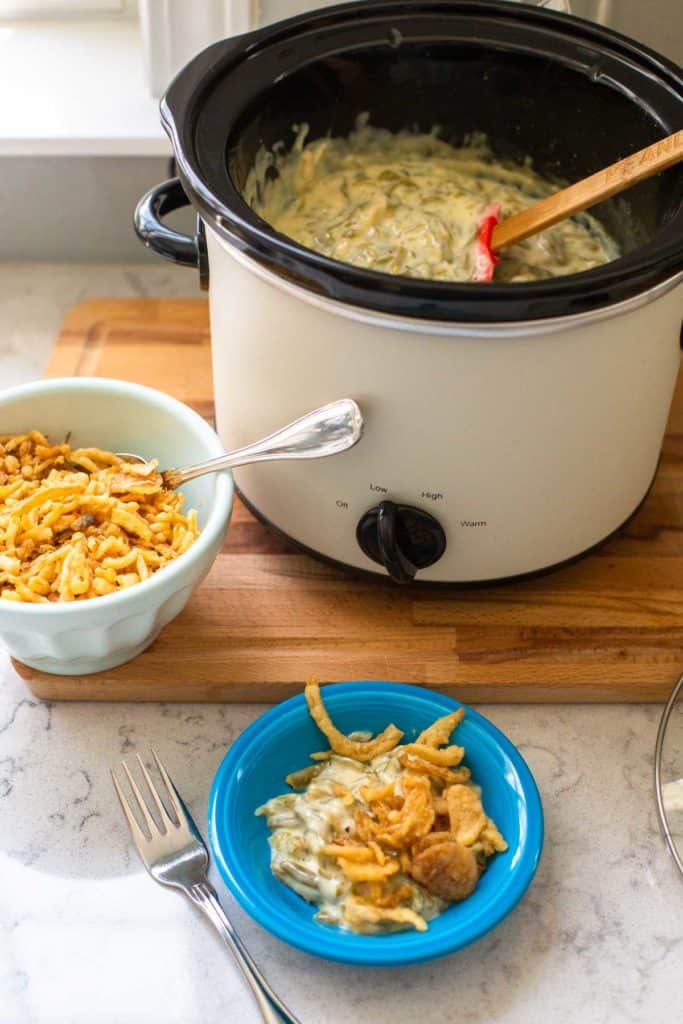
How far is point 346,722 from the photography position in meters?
0.91

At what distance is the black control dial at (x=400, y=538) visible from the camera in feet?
3.00

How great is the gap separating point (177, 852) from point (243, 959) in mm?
102

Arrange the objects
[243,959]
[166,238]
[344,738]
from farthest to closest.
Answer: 1. [166,238]
2. [344,738]
3. [243,959]

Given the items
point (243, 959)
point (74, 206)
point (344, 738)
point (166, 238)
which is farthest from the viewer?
point (74, 206)

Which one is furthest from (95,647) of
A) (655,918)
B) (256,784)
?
(655,918)

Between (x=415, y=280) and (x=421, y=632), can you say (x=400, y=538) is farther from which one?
(x=415, y=280)

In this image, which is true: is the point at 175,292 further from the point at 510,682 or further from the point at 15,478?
the point at 510,682

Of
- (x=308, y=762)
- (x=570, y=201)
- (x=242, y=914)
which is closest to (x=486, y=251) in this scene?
(x=570, y=201)

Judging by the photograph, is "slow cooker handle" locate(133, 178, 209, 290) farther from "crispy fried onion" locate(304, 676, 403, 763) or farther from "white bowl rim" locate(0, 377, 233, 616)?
"crispy fried onion" locate(304, 676, 403, 763)

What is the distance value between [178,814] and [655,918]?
341 millimetres

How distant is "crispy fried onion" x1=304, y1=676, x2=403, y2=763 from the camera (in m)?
0.88

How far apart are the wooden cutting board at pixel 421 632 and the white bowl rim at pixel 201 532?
106mm

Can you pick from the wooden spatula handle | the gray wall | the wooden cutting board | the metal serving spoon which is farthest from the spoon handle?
the gray wall

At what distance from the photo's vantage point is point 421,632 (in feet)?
3.28
